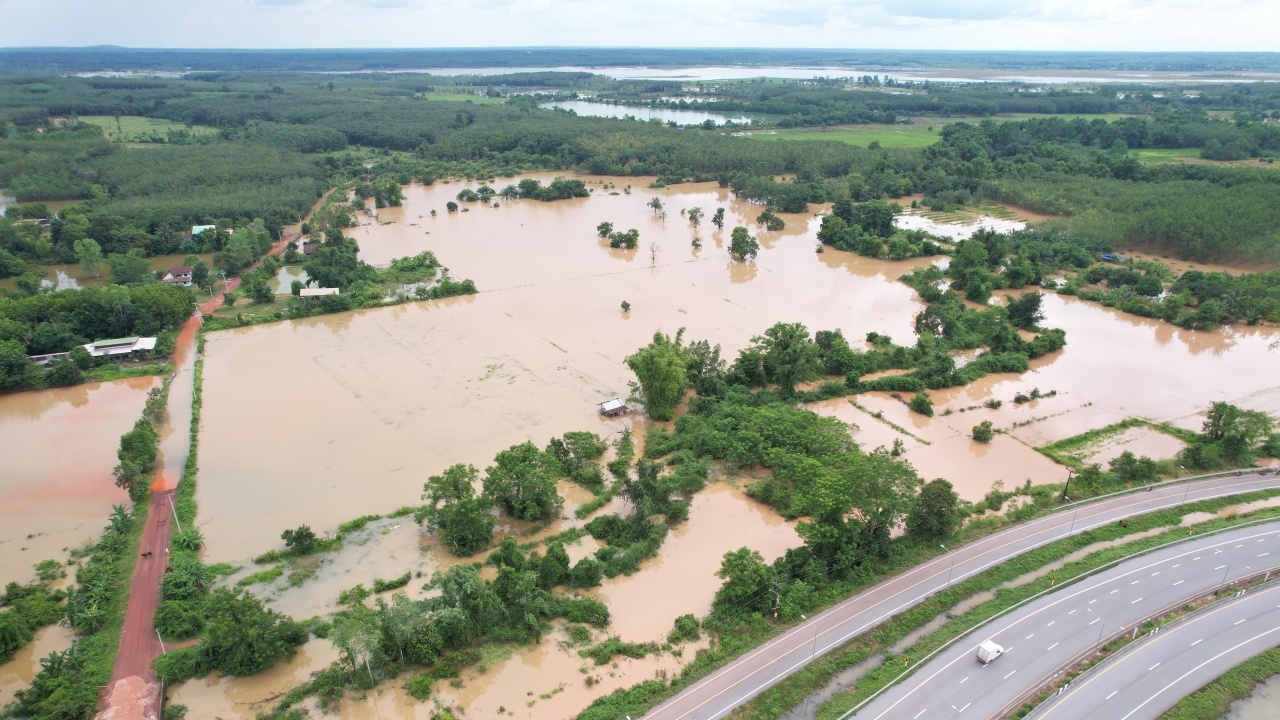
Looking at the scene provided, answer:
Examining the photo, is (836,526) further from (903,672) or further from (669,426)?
(669,426)

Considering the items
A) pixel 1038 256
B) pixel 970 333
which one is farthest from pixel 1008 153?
pixel 970 333

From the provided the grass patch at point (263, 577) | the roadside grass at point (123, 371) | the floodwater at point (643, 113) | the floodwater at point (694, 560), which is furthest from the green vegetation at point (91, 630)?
the floodwater at point (643, 113)

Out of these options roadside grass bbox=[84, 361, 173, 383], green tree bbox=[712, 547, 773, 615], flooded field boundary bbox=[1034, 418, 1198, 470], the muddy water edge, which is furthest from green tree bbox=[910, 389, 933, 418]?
roadside grass bbox=[84, 361, 173, 383]

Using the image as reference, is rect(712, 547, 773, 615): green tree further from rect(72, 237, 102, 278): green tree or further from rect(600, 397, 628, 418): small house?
rect(72, 237, 102, 278): green tree

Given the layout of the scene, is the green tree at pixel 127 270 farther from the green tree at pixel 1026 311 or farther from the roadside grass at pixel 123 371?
the green tree at pixel 1026 311

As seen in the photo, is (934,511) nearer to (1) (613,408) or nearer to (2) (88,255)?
(1) (613,408)

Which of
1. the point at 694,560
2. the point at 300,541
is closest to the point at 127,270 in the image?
the point at 300,541
